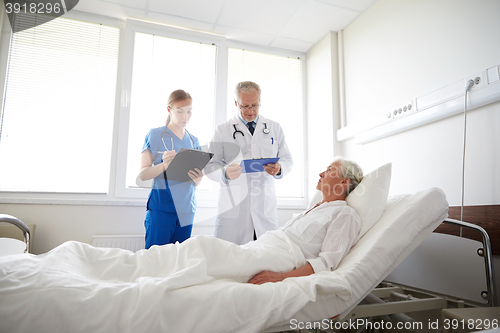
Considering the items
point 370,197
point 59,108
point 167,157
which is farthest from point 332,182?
point 59,108

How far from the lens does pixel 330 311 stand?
3.34 ft

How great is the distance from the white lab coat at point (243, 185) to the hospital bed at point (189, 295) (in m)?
0.90

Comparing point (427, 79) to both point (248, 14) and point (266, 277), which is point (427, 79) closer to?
point (248, 14)

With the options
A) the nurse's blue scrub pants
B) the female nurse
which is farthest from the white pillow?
the nurse's blue scrub pants

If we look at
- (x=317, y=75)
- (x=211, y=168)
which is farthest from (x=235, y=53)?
(x=211, y=168)

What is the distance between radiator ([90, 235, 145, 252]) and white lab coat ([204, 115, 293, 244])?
956mm

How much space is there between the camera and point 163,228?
1921mm

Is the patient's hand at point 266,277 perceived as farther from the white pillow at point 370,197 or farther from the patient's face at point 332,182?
the patient's face at point 332,182

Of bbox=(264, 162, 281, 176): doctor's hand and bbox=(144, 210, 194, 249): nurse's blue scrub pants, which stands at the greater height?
bbox=(264, 162, 281, 176): doctor's hand

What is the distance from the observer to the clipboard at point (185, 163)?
70.2 inches

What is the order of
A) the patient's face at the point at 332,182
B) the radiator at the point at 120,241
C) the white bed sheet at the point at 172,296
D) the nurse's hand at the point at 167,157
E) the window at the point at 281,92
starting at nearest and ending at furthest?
the white bed sheet at the point at 172,296
the patient's face at the point at 332,182
the nurse's hand at the point at 167,157
the radiator at the point at 120,241
the window at the point at 281,92

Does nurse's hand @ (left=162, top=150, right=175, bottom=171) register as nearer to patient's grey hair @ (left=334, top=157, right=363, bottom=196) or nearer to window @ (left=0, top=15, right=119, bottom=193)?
patient's grey hair @ (left=334, top=157, right=363, bottom=196)

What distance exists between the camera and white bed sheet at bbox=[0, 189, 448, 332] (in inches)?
31.0

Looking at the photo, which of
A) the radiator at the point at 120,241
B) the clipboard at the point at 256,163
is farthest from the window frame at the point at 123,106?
the clipboard at the point at 256,163
